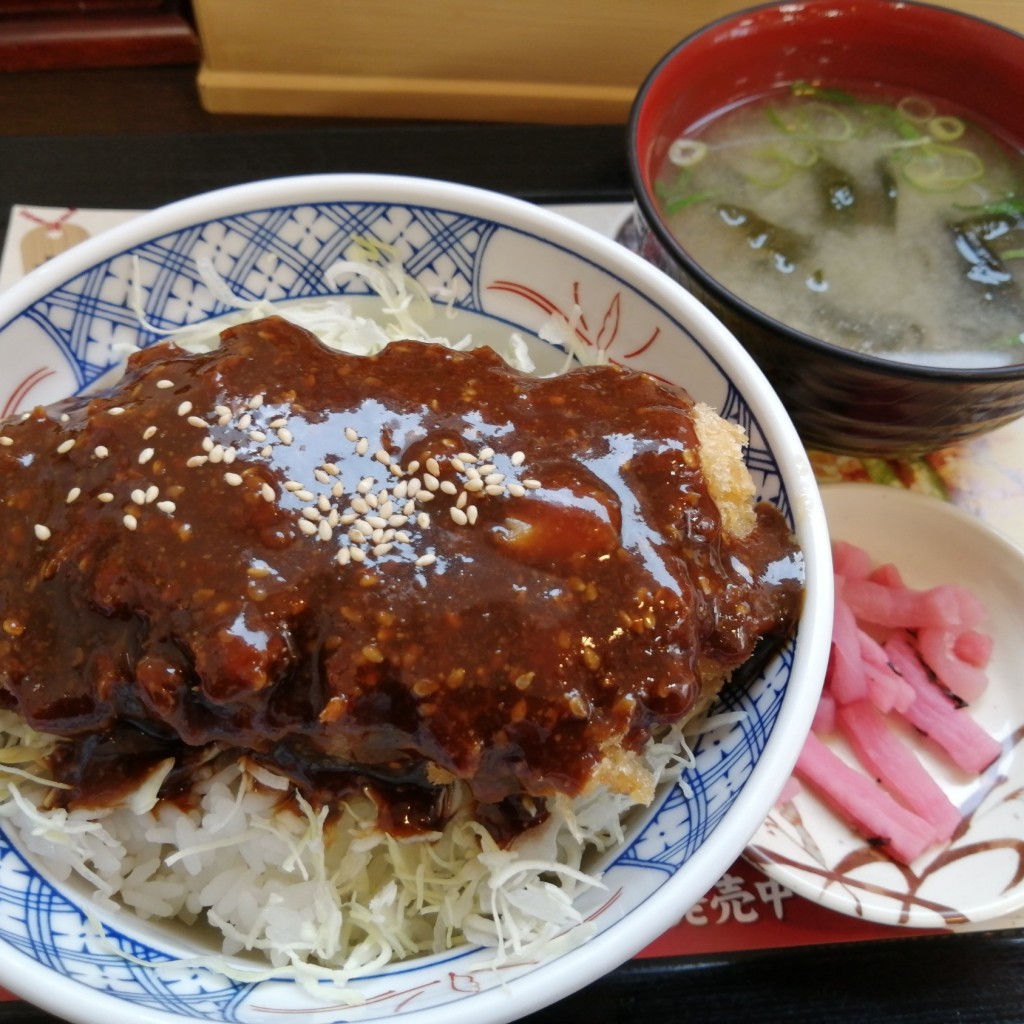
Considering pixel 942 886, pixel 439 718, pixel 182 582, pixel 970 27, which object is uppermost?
pixel 970 27

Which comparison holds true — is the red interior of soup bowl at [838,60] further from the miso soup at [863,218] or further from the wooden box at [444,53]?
the wooden box at [444,53]

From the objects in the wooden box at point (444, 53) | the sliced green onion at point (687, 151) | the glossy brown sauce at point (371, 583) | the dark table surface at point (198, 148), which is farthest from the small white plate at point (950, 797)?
the wooden box at point (444, 53)

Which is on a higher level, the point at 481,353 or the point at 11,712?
the point at 481,353

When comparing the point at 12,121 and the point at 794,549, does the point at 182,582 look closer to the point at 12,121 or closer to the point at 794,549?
the point at 794,549

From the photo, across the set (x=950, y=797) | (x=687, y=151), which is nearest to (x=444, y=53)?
(x=687, y=151)

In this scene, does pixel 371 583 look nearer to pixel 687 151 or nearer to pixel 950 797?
pixel 950 797

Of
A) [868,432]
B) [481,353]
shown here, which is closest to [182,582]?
[481,353]

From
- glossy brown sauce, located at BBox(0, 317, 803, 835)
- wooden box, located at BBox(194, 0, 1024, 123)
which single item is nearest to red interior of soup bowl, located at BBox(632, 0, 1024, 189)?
wooden box, located at BBox(194, 0, 1024, 123)
